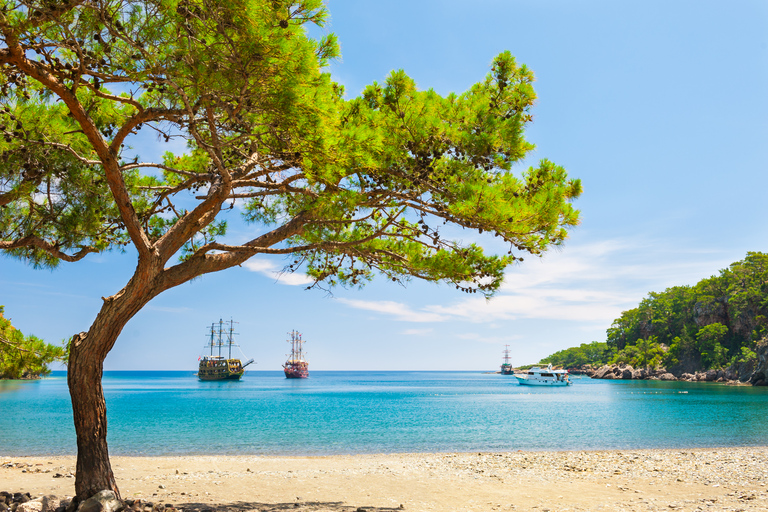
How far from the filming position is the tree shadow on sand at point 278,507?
643 cm

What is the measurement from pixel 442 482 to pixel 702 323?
77.5m

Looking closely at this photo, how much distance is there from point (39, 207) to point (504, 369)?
165 metres

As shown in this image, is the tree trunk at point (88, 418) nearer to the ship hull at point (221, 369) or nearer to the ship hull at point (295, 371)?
the ship hull at point (221, 369)

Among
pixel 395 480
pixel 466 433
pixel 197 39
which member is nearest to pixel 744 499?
pixel 395 480

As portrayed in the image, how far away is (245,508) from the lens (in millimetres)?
6617

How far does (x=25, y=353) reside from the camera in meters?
7.34

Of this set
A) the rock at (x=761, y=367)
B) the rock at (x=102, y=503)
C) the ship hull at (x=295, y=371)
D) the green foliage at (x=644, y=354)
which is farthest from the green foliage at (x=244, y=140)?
the ship hull at (x=295, y=371)

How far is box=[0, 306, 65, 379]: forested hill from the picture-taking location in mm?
7145

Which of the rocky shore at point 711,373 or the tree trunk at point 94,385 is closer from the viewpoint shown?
the tree trunk at point 94,385

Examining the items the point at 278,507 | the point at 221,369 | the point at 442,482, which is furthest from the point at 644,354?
the point at 278,507

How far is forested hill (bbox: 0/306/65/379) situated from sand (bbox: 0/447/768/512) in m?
2.03

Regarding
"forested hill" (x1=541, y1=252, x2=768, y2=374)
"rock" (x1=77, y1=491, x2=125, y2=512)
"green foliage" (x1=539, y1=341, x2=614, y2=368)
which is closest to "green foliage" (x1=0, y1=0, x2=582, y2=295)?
"rock" (x1=77, y1=491, x2=125, y2=512)

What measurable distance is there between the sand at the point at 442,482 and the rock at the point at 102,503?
1.42 metres

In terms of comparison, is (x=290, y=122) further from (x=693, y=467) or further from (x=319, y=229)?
(x=693, y=467)
